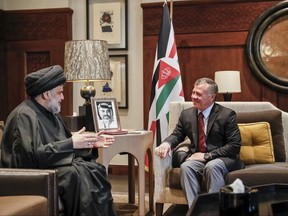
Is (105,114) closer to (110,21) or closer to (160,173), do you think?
(160,173)

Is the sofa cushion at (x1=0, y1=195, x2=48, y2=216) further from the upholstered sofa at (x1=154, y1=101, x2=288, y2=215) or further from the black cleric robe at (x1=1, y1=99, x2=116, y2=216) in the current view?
the upholstered sofa at (x1=154, y1=101, x2=288, y2=215)

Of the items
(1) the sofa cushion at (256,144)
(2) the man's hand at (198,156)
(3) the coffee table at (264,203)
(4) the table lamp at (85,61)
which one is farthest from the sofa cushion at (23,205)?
(1) the sofa cushion at (256,144)

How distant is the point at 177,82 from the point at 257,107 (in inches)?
39.9

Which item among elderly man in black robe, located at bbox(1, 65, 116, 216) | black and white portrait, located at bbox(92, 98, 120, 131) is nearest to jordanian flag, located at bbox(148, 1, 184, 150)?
A: black and white portrait, located at bbox(92, 98, 120, 131)

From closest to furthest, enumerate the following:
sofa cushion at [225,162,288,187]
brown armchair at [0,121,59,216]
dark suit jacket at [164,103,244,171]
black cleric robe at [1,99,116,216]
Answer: brown armchair at [0,121,59,216]
black cleric robe at [1,99,116,216]
sofa cushion at [225,162,288,187]
dark suit jacket at [164,103,244,171]

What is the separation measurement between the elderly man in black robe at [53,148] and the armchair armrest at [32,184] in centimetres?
13

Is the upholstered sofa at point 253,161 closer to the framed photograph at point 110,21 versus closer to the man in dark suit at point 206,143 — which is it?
the man in dark suit at point 206,143

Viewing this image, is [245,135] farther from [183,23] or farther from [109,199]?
[183,23]

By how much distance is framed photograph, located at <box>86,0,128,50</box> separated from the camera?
509 centimetres

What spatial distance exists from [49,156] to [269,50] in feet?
10.4

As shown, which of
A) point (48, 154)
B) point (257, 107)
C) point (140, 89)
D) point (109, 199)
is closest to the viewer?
point (48, 154)

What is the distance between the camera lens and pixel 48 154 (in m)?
2.35

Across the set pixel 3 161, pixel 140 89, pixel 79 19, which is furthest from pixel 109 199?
pixel 79 19

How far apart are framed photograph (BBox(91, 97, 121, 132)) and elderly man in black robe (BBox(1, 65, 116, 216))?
1.86 ft
